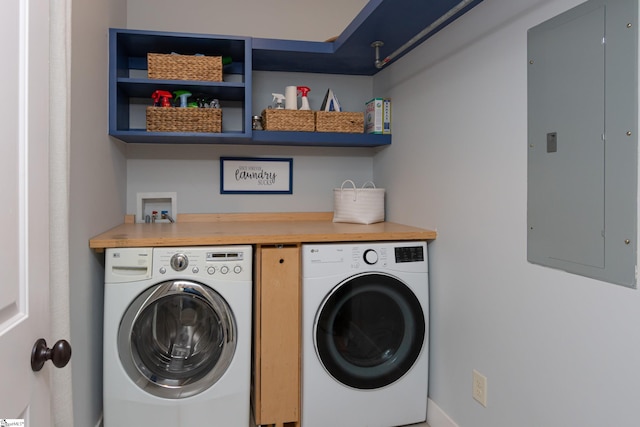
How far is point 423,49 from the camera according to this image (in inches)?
85.0

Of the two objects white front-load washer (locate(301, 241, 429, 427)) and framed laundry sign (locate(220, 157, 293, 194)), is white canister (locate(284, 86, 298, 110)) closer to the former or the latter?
framed laundry sign (locate(220, 157, 293, 194))

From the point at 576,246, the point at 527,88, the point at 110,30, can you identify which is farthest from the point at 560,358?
the point at 110,30

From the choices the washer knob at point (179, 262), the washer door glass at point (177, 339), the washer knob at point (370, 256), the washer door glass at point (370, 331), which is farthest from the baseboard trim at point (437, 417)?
the washer knob at point (179, 262)

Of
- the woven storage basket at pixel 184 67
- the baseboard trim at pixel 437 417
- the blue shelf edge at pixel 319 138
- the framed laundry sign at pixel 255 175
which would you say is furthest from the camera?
the framed laundry sign at pixel 255 175

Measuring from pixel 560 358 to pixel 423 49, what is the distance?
5.19 ft

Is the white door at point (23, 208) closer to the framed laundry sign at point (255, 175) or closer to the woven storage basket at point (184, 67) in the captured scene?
the woven storage basket at point (184, 67)

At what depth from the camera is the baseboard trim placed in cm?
194

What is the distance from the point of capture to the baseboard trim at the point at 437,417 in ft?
6.38

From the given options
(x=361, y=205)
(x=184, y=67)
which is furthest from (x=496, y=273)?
(x=184, y=67)

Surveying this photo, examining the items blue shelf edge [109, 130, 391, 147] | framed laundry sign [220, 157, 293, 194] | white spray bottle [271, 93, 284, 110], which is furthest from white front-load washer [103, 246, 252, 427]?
white spray bottle [271, 93, 284, 110]

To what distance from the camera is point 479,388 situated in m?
1.72

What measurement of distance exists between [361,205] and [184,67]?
125cm

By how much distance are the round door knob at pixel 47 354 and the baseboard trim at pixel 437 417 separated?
1691 millimetres

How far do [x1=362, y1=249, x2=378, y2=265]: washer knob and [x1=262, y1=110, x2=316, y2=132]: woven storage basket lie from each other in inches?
34.8
